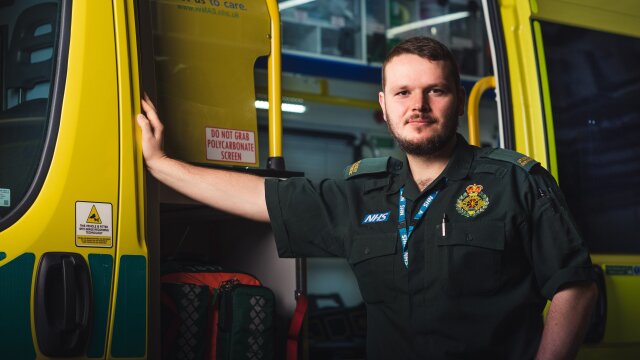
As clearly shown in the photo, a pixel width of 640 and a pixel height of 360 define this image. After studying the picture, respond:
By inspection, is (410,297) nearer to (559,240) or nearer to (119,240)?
(559,240)

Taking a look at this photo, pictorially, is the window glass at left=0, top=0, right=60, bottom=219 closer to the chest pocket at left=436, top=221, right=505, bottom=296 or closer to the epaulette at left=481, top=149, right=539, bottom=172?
the chest pocket at left=436, top=221, right=505, bottom=296

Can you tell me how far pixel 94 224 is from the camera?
2.37 m

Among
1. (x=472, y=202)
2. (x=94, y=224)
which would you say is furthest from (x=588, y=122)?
(x=94, y=224)

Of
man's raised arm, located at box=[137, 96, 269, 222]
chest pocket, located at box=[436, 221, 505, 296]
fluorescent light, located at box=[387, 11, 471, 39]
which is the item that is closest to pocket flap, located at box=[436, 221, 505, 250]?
chest pocket, located at box=[436, 221, 505, 296]

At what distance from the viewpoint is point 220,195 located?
2586 mm

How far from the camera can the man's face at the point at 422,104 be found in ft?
8.11

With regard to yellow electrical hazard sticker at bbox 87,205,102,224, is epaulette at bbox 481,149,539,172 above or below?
above

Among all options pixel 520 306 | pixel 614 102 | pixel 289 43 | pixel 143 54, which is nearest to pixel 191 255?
pixel 143 54


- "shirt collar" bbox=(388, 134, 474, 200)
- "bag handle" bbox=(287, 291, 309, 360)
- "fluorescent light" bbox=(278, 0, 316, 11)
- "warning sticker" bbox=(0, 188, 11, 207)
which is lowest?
"bag handle" bbox=(287, 291, 309, 360)

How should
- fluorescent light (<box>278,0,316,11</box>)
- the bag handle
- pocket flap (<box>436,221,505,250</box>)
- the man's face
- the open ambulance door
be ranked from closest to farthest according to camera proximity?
pocket flap (<box>436,221,505,250</box>) → the man's face → the open ambulance door → the bag handle → fluorescent light (<box>278,0,316,11</box>)

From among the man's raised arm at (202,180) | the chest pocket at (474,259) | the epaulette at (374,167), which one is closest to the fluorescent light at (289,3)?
the epaulette at (374,167)

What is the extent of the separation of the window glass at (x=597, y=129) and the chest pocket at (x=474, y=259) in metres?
1.20

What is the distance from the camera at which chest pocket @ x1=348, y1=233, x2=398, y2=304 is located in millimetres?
2459

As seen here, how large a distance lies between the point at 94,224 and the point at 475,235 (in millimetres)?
1053
